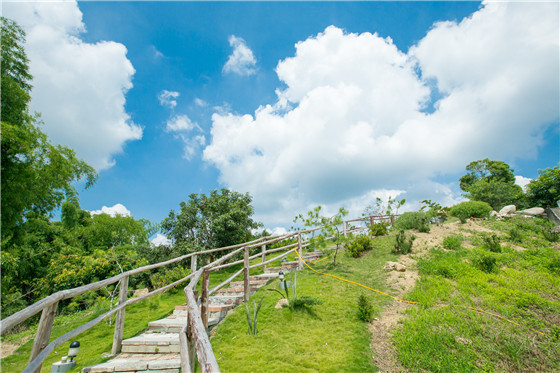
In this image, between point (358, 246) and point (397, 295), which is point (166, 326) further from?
point (358, 246)

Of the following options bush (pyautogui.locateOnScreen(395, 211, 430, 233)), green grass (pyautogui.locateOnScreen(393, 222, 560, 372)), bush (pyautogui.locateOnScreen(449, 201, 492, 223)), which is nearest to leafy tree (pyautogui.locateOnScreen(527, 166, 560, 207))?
bush (pyautogui.locateOnScreen(449, 201, 492, 223))

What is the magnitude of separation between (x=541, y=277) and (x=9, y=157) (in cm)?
1544

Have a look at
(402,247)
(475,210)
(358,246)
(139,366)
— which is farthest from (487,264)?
(475,210)

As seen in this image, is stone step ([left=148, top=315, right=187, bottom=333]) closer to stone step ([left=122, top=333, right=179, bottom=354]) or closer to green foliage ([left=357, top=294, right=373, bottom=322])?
stone step ([left=122, top=333, right=179, bottom=354])

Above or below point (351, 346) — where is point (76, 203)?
above

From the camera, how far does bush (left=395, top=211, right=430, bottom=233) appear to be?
1077 cm

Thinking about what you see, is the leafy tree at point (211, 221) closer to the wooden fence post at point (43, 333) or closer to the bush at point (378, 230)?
the bush at point (378, 230)

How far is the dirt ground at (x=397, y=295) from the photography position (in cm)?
352

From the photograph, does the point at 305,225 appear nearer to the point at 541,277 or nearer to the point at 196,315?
the point at 541,277

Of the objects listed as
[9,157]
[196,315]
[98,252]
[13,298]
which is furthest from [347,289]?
[13,298]

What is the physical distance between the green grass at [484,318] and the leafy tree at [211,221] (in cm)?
830

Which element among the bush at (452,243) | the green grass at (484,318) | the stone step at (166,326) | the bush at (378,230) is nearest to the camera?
the green grass at (484,318)

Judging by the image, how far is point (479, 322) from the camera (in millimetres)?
4074

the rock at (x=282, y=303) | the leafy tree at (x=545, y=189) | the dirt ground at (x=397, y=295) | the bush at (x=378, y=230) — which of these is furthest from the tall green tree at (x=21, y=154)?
the leafy tree at (x=545, y=189)
